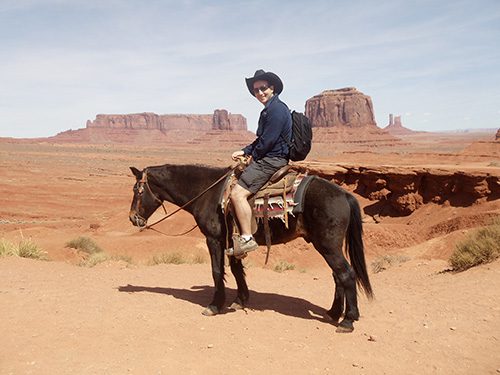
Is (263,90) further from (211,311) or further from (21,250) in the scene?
(21,250)

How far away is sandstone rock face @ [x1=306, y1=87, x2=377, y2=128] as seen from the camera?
444 feet

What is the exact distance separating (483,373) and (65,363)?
14.3 ft

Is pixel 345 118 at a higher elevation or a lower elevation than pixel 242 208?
higher

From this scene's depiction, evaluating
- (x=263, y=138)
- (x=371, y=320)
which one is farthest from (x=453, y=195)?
(x=263, y=138)

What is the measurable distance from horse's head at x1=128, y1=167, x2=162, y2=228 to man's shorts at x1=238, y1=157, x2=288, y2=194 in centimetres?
169

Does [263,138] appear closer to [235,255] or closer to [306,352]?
[235,255]

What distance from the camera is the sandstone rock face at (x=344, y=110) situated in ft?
→ 444

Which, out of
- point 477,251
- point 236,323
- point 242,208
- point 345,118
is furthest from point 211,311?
point 345,118

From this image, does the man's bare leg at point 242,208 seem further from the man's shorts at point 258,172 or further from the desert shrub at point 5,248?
the desert shrub at point 5,248

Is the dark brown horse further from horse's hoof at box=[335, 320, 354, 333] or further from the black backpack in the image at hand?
the black backpack

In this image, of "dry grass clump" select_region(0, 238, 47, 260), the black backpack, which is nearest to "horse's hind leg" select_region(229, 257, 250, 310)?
the black backpack

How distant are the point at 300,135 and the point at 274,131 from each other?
410 millimetres

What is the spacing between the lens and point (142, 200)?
6734 mm

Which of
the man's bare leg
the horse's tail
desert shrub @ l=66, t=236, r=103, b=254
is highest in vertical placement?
the man's bare leg
